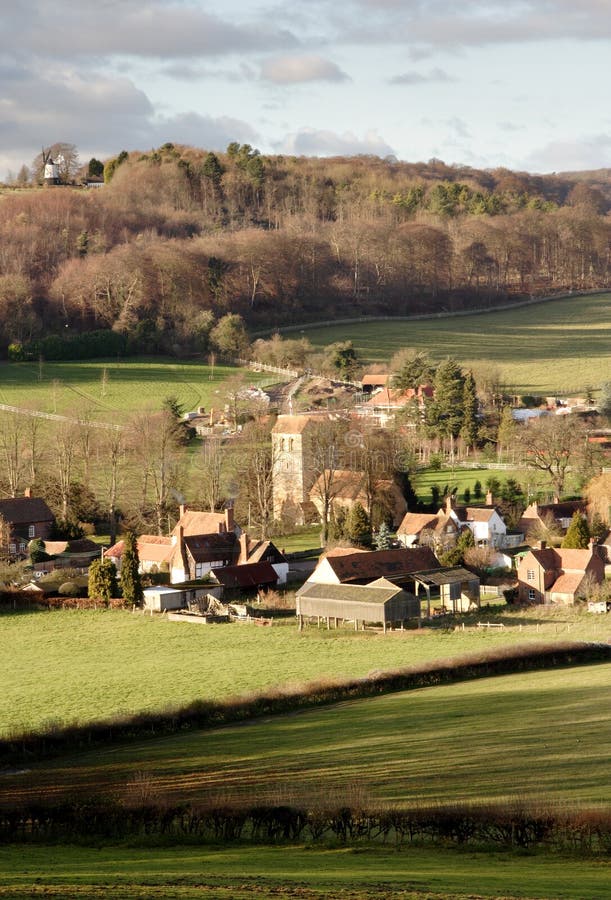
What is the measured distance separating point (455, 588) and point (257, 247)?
69.0m

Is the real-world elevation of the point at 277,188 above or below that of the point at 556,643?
above

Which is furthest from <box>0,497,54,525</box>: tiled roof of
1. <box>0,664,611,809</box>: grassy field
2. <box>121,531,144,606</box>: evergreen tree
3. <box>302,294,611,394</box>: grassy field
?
<box>302,294,611,394</box>: grassy field

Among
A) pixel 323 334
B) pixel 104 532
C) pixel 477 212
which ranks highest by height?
pixel 477 212

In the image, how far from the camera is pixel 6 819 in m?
18.0

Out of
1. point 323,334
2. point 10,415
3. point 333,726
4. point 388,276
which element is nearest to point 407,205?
point 388,276

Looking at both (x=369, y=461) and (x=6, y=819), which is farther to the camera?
(x=369, y=461)

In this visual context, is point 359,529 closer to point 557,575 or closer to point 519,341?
point 557,575

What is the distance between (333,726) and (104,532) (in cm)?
2947

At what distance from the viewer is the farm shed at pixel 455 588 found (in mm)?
39469

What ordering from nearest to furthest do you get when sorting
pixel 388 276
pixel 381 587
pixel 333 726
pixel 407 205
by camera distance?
pixel 333 726
pixel 381 587
pixel 388 276
pixel 407 205

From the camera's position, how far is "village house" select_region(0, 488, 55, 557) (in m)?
47.7

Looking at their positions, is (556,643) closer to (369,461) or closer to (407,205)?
(369,461)

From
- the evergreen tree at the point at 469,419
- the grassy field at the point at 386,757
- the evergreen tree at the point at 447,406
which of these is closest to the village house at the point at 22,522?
the evergreen tree at the point at 447,406

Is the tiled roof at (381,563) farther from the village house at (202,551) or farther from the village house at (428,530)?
the village house at (428,530)
